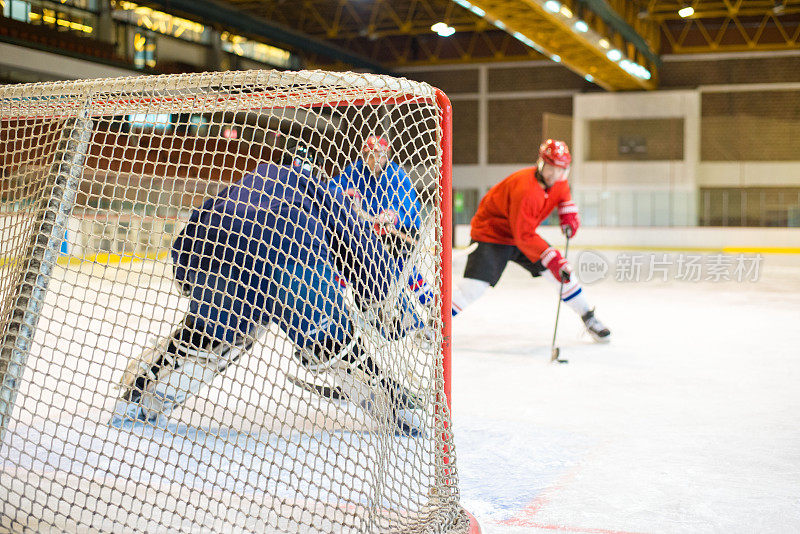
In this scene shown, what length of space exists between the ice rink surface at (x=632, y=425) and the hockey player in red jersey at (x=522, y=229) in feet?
1.17

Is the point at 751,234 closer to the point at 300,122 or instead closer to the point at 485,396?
the point at 485,396

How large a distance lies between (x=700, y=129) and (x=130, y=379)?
14.1 m

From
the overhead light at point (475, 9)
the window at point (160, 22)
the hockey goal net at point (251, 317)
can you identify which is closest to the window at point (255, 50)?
the window at point (160, 22)

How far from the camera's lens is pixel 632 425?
2.81 metres

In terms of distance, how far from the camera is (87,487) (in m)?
2.08

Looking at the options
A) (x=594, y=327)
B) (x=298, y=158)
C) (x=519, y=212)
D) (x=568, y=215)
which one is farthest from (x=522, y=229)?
(x=298, y=158)

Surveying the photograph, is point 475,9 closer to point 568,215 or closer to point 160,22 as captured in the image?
point 568,215

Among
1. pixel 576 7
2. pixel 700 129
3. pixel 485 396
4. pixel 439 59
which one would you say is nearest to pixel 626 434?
pixel 485 396

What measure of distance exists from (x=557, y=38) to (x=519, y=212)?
8364 mm

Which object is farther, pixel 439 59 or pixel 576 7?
pixel 439 59

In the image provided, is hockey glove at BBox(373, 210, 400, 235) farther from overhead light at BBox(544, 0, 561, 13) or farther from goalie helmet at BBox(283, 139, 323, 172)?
overhead light at BBox(544, 0, 561, 13)

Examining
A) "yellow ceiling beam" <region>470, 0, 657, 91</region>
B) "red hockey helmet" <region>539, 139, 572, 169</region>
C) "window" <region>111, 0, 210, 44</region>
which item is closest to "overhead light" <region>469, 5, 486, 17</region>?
"yellow ceiling beam" <region>470, 0, 657, 91</region>

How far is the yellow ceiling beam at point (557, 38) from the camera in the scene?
9742mm

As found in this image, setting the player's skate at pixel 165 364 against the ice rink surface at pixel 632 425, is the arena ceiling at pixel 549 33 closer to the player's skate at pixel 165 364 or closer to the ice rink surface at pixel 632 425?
the ice rink surface at pixel 632 425
